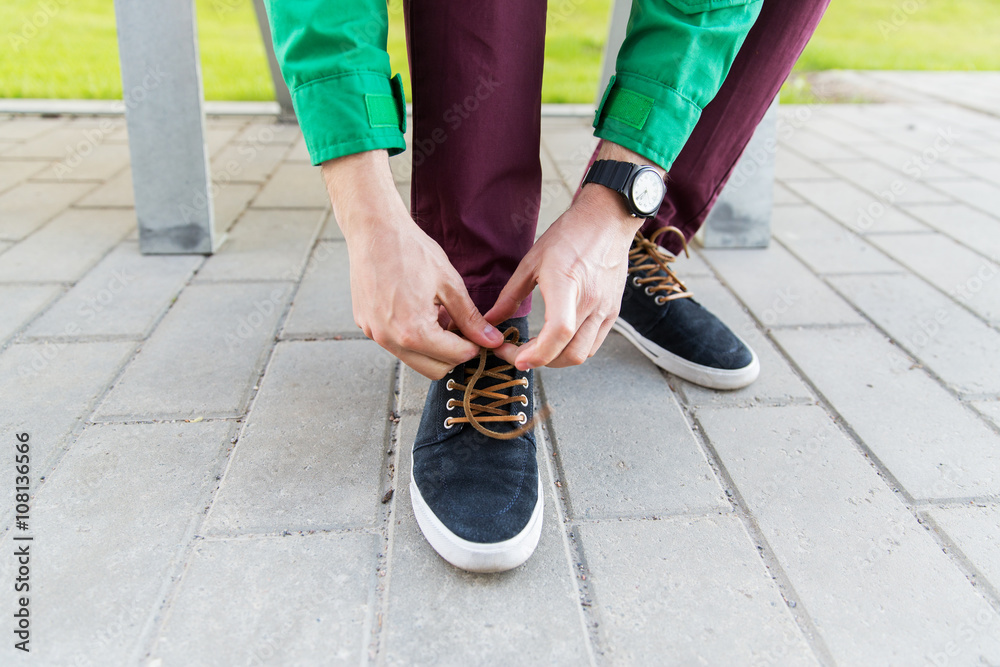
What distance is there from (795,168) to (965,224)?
2.33ft

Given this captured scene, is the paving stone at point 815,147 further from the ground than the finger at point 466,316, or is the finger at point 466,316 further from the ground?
the finger at point 466,316

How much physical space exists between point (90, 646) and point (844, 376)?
4.76 ft

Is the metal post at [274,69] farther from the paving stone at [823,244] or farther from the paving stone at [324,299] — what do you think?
the paving stone at [823,244]

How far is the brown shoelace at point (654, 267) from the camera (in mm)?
1438

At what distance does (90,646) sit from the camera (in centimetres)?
79

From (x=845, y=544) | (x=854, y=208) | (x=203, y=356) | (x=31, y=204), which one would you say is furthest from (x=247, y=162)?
(x=845, y=544)

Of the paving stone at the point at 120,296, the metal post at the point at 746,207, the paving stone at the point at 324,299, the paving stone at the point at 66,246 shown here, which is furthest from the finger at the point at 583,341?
the paving stone at the point at 66,246

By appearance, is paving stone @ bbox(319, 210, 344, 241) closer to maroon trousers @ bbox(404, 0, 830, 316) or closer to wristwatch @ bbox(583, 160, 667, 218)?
maroon trousers @ bbox(404, 0, 830, 316)

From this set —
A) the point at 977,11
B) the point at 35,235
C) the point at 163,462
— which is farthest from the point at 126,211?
the point at 977,11

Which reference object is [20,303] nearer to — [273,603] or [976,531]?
[273,603]

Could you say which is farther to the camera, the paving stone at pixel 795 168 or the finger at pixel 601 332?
the paving stone at pixel 795 168

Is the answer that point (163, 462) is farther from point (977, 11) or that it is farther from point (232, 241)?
point (977, 11)

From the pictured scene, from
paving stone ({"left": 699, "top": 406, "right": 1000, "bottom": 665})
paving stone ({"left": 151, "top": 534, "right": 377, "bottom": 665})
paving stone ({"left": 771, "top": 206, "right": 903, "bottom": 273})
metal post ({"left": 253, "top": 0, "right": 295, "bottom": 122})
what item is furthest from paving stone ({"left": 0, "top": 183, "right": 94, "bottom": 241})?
paving stone ({"left": 771, "top": 206, "right": 903, "bottom": 273})

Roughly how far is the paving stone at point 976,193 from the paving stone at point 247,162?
107 inches
